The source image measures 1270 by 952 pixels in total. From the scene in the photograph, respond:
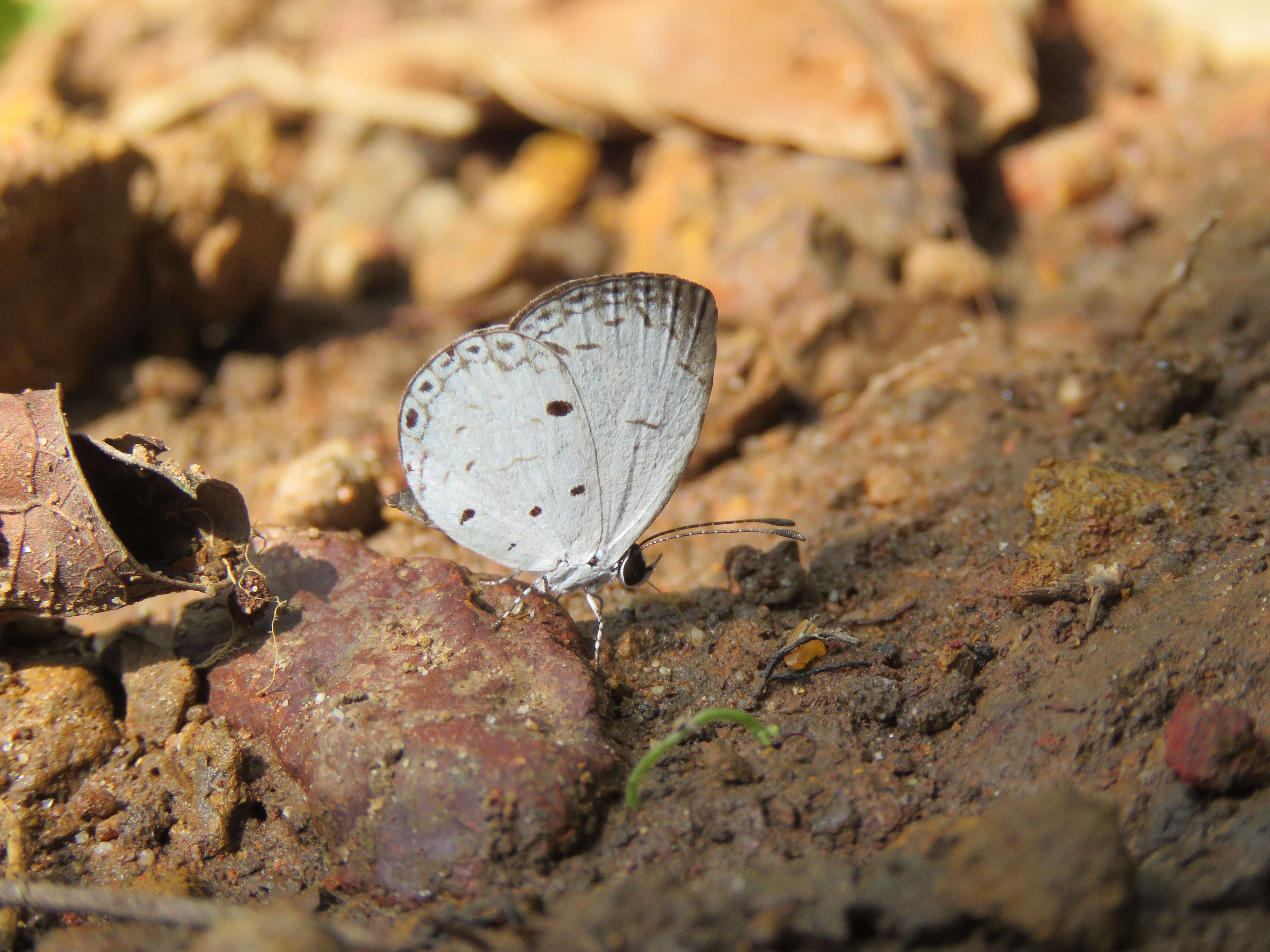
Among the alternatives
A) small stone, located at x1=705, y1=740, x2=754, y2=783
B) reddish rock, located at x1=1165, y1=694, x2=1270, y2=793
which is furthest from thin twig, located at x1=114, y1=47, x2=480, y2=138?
reddish rock, located at x1=1165, y1=694, x2=1270, y2=793

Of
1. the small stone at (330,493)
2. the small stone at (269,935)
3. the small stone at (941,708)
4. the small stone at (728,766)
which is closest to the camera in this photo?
the small stone at (269,935)

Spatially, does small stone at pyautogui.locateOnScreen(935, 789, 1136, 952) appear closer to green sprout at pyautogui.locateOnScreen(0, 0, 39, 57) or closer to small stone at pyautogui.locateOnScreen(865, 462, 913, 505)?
small stone at pyautogui.locateOnScreen(865, 462, 913, 505)

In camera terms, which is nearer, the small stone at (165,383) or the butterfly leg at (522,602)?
the butterfly leg at (522,602)

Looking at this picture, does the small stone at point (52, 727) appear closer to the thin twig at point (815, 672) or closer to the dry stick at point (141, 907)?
the dry stick at point (141, 907)

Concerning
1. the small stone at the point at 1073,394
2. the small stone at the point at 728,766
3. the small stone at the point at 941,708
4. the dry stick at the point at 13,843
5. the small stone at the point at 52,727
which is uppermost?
the small stone at the point at 1073,394

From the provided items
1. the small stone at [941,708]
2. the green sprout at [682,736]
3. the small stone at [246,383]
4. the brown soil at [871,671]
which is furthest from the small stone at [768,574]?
Answer: the small stone at [246,383]

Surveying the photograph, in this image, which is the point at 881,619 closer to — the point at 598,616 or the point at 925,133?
the point at 598,616

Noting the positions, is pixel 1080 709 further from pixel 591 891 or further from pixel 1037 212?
pixel 1037 212
